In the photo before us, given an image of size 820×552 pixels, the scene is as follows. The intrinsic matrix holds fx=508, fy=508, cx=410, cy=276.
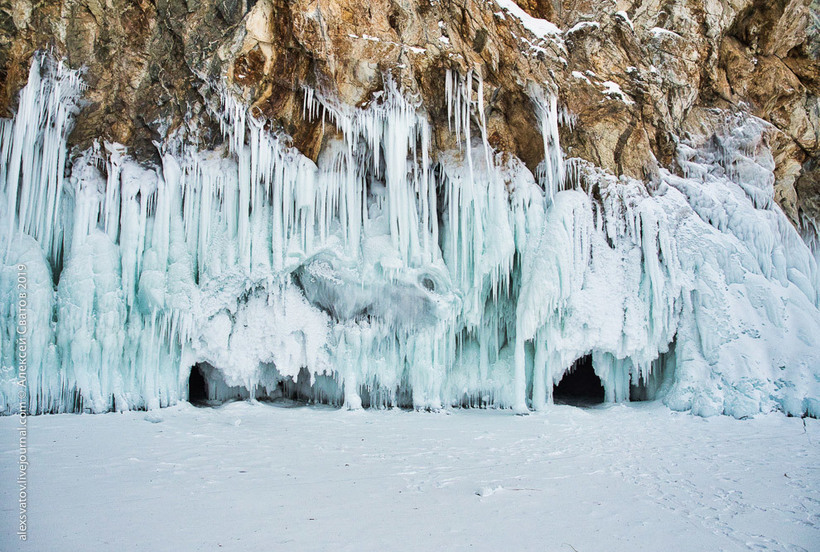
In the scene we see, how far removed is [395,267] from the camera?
10.2 m

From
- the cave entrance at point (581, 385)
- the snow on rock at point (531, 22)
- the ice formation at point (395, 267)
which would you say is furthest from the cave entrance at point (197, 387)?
the snow on rock at point (531, 22)

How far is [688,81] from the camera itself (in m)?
10.4

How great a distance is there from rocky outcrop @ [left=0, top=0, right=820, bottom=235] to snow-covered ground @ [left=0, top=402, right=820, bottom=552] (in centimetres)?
558

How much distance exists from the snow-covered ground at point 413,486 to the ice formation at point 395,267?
1.69 meters

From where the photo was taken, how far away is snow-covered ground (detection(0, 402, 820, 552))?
3.47 m

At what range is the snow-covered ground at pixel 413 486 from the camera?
3.47 metres

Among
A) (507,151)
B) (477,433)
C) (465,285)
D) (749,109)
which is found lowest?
(477,433)

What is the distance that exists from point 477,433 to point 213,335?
5.56 metres

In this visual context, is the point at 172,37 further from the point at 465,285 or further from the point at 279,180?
the point at 465,285

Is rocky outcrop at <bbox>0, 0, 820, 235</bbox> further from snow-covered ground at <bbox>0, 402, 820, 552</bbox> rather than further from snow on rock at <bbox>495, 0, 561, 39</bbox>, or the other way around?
snow-covered ground at <bbox>0, 402, 820, 552</bbox>

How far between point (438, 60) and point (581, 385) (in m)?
9.22

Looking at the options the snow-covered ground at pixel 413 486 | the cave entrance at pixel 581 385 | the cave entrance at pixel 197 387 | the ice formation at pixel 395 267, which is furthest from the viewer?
the cave entrance at pixel 581 385

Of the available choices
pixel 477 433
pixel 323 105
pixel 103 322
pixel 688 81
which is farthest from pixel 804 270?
pixel 103 322

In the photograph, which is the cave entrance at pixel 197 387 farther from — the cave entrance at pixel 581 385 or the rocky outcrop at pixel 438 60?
the cave entrance at pixel 581 385
